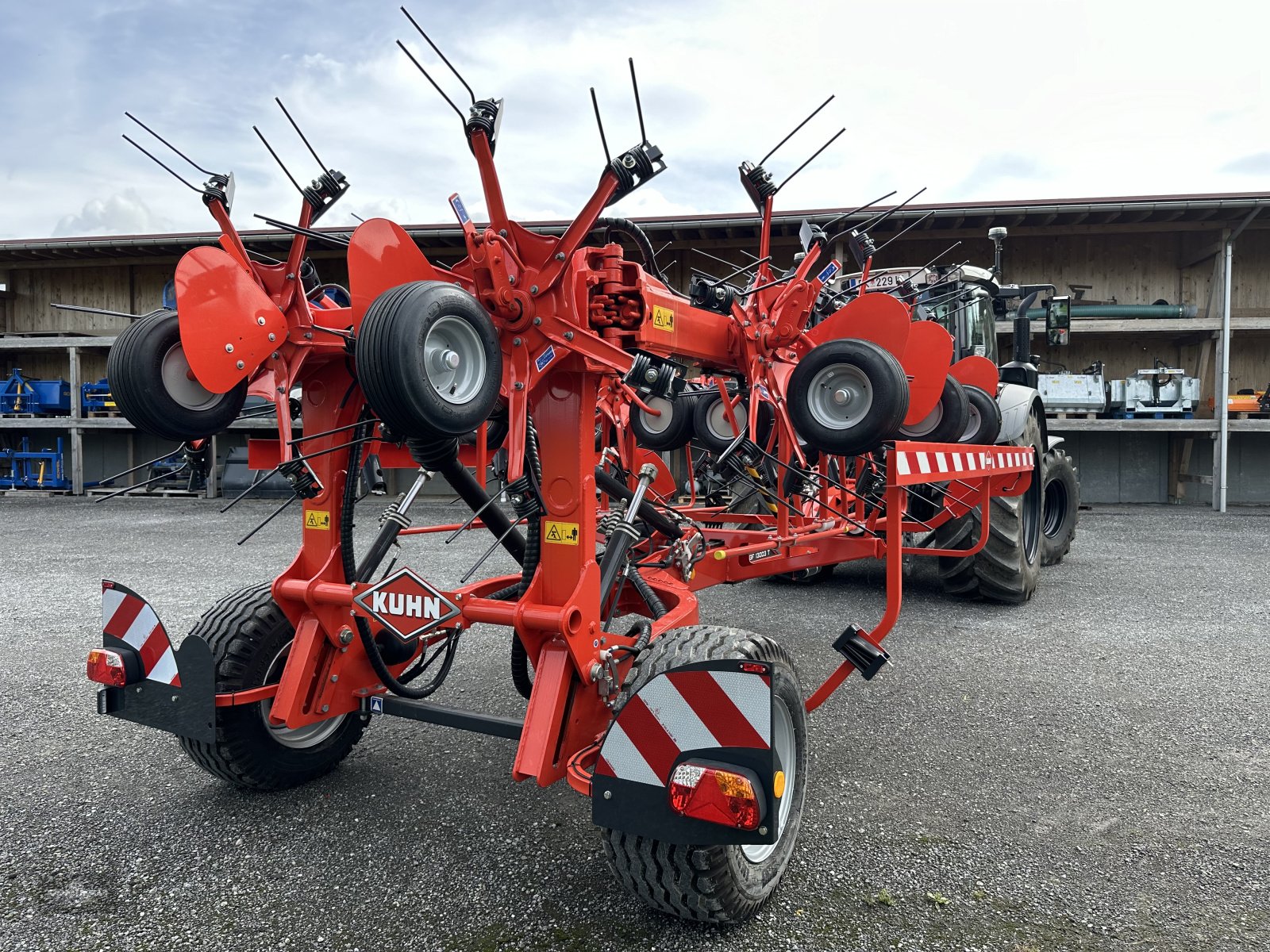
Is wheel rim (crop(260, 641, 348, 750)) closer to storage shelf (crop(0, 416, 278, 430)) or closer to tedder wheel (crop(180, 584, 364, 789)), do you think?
tedder wheel (crop(180, 584, 364, 789))

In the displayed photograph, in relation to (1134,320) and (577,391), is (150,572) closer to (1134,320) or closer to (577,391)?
(577,391)

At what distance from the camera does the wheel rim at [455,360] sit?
7.26 ft

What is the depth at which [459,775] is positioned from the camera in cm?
321

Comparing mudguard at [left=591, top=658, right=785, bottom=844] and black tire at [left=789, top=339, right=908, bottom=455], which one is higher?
black tire at [left=789, top=339, right=908, bottom=455]

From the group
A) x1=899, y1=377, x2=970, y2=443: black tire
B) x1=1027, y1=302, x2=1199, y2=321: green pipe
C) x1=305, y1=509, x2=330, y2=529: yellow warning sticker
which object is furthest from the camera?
x1=1027, y1=302, x2=1199, y2=321: green pipe

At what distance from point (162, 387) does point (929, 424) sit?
12.8 feet

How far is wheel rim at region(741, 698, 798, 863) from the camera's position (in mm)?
2480

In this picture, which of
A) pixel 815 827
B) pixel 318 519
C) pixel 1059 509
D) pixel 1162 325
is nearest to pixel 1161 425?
pixel 1162 325

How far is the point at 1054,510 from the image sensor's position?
7.83 meters

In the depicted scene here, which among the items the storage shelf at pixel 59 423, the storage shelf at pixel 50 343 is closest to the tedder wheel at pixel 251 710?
the storage shelf at pixel 59 423

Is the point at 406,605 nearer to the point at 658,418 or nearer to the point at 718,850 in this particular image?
the point at 718,850

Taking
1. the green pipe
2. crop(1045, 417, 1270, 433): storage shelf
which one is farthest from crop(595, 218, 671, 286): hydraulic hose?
the green pipe

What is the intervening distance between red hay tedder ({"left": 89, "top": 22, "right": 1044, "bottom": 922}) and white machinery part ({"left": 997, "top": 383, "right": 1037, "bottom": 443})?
277 cm

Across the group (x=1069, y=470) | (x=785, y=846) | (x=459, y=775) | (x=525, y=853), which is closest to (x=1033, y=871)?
(x=785, y=846)
